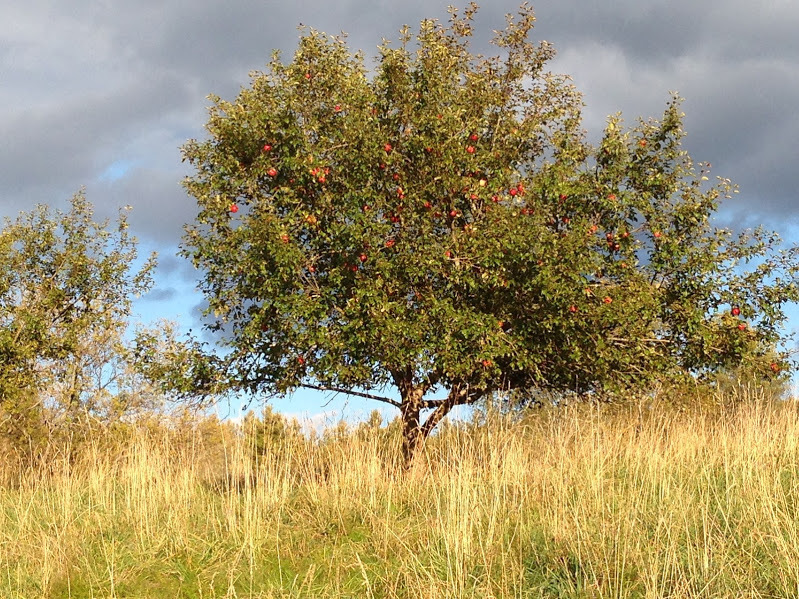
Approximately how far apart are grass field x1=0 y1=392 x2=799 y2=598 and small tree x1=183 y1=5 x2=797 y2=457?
1.45 m

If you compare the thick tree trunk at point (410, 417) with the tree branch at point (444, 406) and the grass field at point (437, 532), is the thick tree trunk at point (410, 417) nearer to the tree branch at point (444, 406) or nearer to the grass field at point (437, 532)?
the tree branch at point (444, 406)

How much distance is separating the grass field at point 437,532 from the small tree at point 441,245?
4.74ft


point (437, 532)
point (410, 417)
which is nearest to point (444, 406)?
point (410, 417)

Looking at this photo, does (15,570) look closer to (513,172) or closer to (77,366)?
(513,172)

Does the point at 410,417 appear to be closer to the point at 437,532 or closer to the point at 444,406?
the point at 444,406

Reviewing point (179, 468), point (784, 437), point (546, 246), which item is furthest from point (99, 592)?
point (784, 437)

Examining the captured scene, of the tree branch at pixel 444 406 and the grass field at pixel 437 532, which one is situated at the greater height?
the tree branch at pixel 444 406

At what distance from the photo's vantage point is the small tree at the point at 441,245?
11.5 metres

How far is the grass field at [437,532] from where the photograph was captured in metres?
6.71

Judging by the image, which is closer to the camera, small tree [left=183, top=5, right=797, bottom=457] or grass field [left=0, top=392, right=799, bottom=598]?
grass field [left=0, top=392, right=799, bottom=598]

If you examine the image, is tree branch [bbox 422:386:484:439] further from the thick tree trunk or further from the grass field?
the grass field

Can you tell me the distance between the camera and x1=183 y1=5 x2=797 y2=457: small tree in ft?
37.9

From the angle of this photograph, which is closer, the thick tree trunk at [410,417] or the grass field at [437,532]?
the grass field at [437,532]

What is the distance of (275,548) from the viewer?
8.53 m
